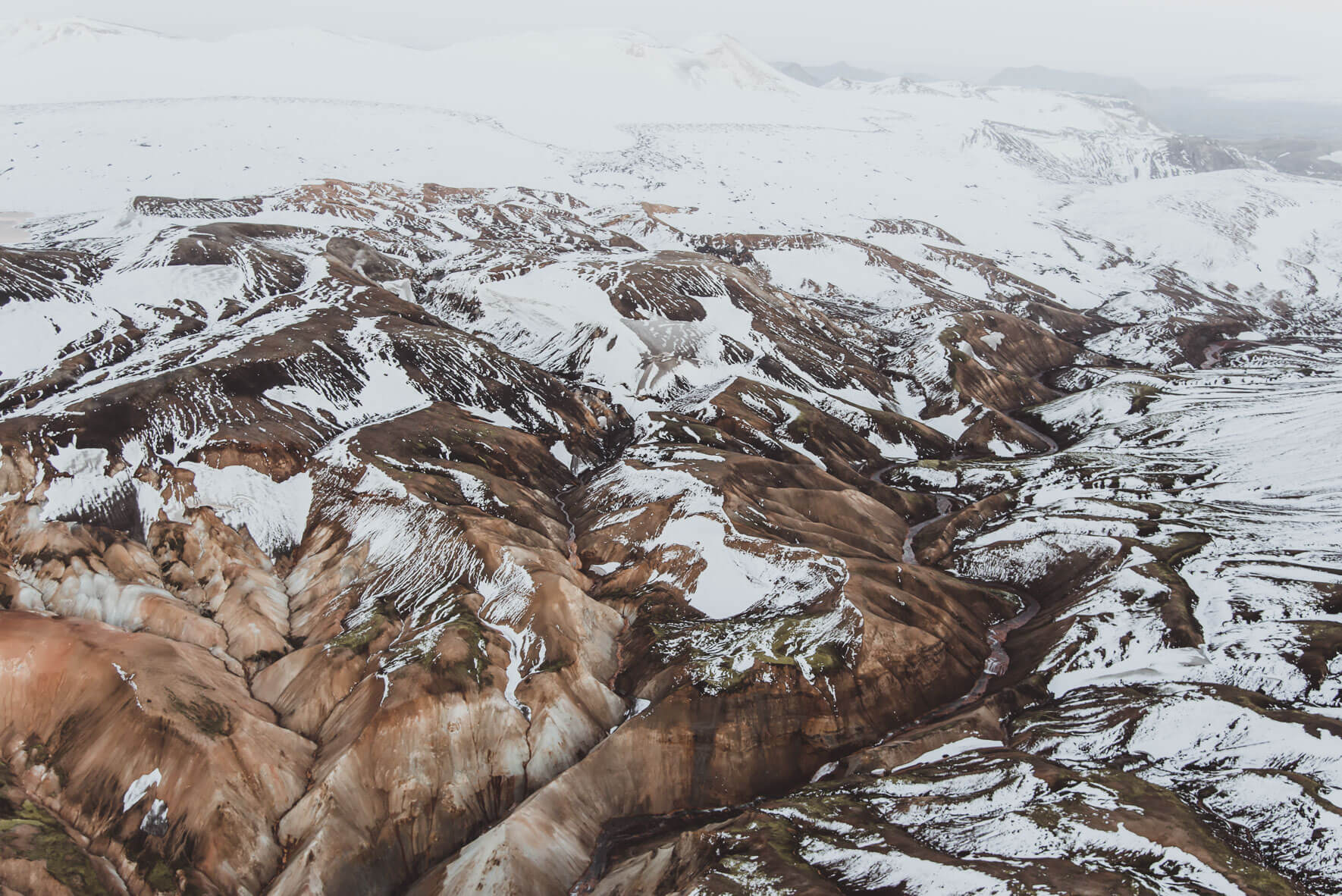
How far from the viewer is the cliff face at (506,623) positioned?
144 ft

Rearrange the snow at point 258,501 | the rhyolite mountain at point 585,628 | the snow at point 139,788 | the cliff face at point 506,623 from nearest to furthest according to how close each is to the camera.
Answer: the snow at point 139,788, the rhyolite mountain at point 585,628, the cliff face at point 506,623, the snow at point 258,501

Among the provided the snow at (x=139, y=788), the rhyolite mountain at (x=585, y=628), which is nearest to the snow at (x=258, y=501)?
the rhyolite mountain at (x=585, y=628)

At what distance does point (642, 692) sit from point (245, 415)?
55924mm

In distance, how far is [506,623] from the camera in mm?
60625

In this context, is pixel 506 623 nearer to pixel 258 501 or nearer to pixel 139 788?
pixel 139 788

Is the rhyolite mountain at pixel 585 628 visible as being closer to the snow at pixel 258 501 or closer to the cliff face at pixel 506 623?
the cliff face at pixel 506 623

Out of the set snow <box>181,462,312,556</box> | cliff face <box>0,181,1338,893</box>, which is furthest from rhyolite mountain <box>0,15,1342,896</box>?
snow <box>181,462,312,556</box>

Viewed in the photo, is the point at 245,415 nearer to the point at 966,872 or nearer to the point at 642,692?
the point at 642,692

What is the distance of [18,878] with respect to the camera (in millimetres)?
36531

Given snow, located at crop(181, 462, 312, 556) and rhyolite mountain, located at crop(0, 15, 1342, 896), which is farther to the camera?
snow, located at crop(181, 462, 312, 556)

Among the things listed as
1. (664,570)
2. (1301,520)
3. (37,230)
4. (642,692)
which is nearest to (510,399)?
(664,570)

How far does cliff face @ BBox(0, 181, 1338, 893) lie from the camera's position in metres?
43.8

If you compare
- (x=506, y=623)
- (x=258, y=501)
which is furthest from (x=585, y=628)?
(x=258, y=501)

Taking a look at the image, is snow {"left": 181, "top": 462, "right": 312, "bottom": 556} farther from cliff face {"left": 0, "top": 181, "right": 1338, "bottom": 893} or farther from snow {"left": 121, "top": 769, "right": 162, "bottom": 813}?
snow {"left": 121, "top": 769, "right": 162, "bottom": 813}
